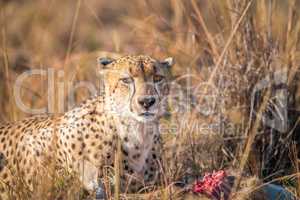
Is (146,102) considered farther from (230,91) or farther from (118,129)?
(230,91)

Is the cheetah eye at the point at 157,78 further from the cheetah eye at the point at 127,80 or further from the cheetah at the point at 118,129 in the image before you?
the cheetah eye at the point at 127,80

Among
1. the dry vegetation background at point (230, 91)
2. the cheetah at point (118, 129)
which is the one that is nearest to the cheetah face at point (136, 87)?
the cheetah at point (118, 129)

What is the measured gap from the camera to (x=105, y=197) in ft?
12.8

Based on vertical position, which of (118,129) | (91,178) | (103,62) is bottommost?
(91,178)

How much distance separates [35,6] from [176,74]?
4.82 m

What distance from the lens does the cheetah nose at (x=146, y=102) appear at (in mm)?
4047

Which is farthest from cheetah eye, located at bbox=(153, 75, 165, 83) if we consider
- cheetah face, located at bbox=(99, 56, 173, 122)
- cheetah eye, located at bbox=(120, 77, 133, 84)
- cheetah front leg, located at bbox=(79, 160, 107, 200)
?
cheetah front leg, located at bbox=(79, 160, 107, 200)

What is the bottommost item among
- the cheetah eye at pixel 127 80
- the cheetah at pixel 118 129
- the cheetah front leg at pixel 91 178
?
the cheetah front leg at pixel 91 178

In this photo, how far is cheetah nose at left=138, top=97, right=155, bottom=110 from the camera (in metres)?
4.05

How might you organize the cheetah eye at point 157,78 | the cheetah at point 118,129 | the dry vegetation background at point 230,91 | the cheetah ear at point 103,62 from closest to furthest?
the cheetah at point 118,129
the cheetah eye at point 157,78
the cheetah ear at point 103,62
the dry vegetation background at point 230,91

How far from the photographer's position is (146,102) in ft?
13.3

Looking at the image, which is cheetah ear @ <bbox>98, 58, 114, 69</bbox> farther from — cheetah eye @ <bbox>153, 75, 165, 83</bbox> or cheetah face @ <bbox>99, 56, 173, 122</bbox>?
cheetah eye @ <bbox>153, 75, 165, 83</bbox>

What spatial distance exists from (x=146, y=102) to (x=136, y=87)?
5.4 inches

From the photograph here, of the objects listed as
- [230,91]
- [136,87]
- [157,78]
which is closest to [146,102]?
[136,87]
